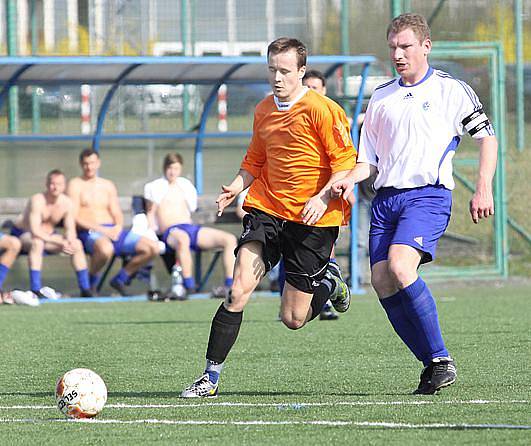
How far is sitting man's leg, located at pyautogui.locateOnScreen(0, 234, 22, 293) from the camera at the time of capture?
13.1m

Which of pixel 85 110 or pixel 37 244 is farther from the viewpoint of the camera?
pixel 85 110

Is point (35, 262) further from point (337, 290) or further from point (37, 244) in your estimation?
point (337, 290)

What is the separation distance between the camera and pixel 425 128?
6.14 metres

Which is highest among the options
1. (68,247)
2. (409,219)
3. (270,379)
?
(409,219)

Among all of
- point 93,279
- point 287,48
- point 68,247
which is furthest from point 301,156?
point 93,279

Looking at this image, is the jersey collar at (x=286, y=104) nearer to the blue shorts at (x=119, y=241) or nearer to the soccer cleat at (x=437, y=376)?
the soccer cleat at (x=437, y=376)

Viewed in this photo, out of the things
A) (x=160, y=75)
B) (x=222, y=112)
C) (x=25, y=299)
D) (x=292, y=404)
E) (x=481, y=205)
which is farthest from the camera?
(x=222, y=112)

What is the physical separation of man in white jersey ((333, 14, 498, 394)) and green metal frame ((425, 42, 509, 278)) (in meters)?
8.67

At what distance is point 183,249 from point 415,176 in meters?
7.36

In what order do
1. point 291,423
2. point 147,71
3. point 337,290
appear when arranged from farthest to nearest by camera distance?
point 147,71
point 337,290
point 291,423

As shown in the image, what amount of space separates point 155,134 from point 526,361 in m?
8.57

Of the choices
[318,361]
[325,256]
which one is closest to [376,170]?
[325,256]

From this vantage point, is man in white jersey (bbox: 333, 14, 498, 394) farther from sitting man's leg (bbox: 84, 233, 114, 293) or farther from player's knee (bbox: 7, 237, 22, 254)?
player's knee (bbox: 7, 237, 22, 254)

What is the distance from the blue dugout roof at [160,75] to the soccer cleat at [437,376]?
726 cm
